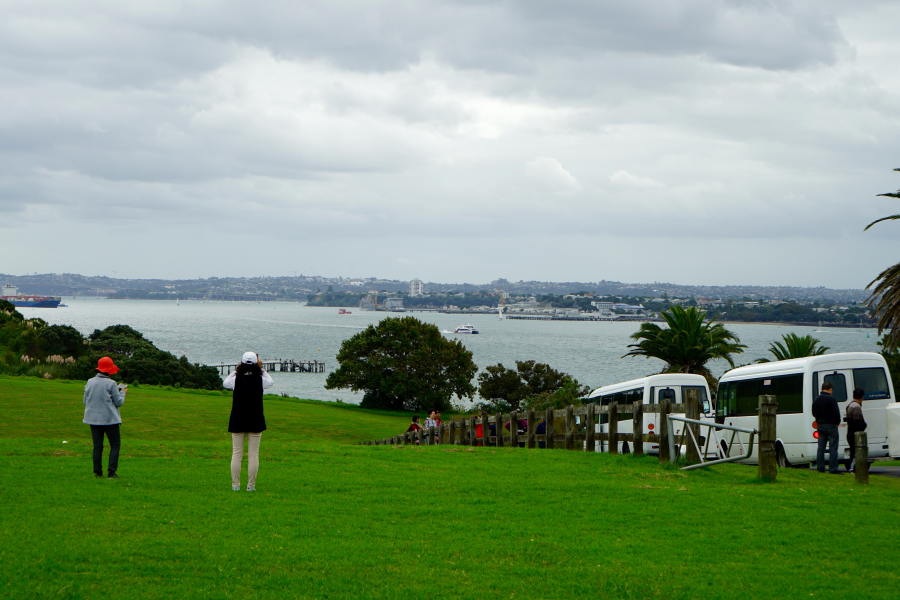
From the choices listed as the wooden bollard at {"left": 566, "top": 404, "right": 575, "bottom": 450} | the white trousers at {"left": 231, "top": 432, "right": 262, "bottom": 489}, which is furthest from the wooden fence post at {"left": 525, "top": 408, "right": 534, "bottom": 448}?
the white trousers at {"left": 231, "top": 432, "right": 262, "bottom": 489}

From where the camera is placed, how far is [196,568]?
272 inches

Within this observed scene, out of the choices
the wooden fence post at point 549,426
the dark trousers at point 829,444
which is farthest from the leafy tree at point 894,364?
the wooden fence post at point 549,426

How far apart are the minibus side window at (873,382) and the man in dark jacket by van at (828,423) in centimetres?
313

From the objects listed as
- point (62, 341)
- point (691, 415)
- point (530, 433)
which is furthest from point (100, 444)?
point (62, 341)

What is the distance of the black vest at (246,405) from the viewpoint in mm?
11000

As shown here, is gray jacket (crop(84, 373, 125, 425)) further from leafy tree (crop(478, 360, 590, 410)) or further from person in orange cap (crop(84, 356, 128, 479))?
leafy tree (crop(478, 360, 590, 410))

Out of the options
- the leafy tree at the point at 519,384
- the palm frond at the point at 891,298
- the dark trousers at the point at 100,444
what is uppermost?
the palm frond at the point at 891,298

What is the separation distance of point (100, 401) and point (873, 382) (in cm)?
1728

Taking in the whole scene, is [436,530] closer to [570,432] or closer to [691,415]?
A: [691,415]

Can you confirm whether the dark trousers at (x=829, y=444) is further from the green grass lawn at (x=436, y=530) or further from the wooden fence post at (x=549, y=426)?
the wooden fence post at (x=549, y=426)

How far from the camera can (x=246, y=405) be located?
11031 millimetres

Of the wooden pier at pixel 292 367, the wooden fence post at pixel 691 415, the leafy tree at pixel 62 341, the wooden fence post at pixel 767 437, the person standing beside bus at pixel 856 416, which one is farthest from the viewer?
the wooden pier at pixel 292 367

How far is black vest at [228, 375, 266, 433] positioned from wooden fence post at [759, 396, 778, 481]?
8.02 meters

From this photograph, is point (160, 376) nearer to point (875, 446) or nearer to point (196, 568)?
point (875, 446)
